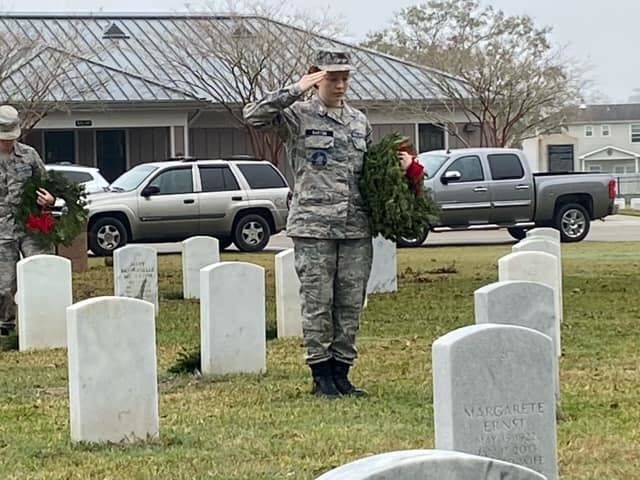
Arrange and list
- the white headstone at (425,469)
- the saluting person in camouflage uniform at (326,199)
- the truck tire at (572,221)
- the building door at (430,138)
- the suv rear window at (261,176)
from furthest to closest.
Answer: the building door at (430,138), the truck tire at (572,221), the suv rear window at (261,176), the saluting person in camouflage uniform at (326,199), the white headstone at (425,469)

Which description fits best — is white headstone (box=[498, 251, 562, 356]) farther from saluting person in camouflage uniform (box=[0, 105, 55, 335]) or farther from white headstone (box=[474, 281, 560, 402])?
saluting person in camouflage uniform (box=[0, 105, 55, 335])

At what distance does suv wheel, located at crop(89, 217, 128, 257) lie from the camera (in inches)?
926

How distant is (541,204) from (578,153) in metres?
53.8

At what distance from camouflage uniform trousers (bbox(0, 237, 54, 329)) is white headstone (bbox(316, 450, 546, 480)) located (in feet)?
29.8

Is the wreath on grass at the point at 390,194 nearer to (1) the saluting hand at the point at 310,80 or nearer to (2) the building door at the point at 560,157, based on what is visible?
(1) the saluting hand at the point at 310,80

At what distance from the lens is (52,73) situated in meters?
34.0

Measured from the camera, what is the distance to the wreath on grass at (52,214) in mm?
11797

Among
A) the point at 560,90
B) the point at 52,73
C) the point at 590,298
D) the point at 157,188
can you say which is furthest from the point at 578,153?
the point at 590,298

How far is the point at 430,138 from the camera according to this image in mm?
41812

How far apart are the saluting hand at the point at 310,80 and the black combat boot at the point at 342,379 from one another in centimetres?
175

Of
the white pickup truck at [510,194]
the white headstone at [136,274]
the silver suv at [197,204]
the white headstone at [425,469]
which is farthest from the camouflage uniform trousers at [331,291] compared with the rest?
the white pickup truck at [510,194]

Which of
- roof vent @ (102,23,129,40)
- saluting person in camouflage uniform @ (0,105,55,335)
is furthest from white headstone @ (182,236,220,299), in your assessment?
roof vent @ (102,23,129,40)

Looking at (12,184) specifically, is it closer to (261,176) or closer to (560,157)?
(261,176)

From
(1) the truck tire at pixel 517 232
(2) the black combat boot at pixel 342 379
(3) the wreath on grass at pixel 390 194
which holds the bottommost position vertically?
(2) the black combat boot at pixel 342 379
